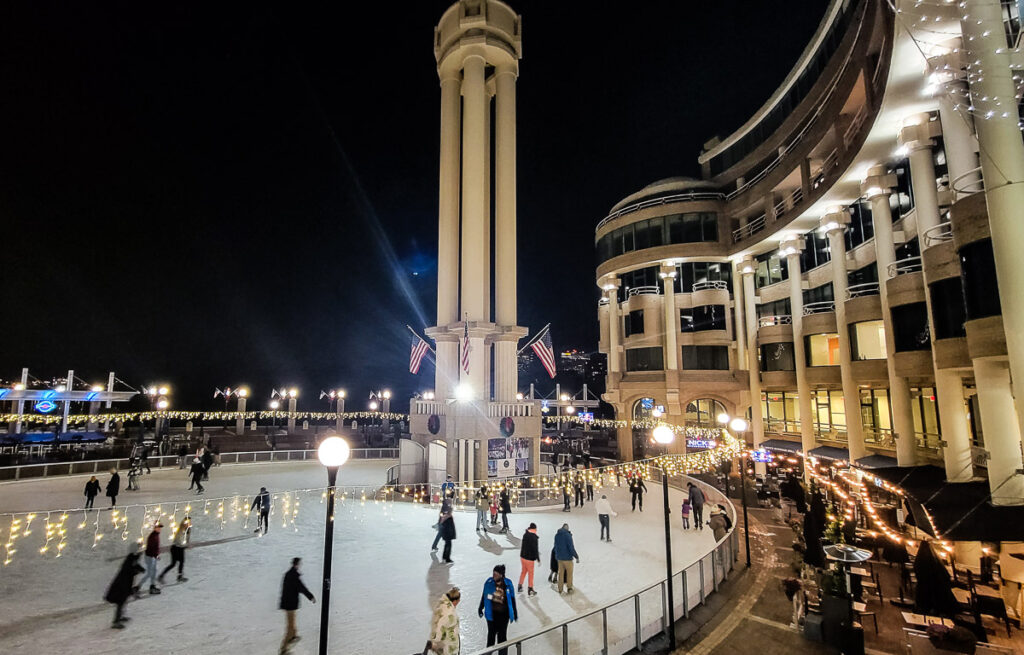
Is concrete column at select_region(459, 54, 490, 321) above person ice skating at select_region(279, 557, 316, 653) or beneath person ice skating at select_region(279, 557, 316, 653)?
above

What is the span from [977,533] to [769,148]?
3383 centimetres

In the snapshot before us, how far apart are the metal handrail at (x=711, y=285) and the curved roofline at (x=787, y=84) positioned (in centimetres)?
1344

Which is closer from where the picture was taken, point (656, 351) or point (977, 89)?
point (977, 89)

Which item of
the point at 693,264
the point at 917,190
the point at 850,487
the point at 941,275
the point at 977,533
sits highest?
the point at 693,264

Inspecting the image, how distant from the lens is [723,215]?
41.1m

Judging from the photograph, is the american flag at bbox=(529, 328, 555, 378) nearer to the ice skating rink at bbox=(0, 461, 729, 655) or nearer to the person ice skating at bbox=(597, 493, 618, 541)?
the ice skating rink at bbox=(0, 461, 729, 655)

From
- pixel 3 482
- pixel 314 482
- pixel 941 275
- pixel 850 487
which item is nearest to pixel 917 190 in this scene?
pixel 941 275

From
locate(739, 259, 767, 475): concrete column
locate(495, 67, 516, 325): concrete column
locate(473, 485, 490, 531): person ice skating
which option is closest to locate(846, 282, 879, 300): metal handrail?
locate(739, 259, 767, 475): concrete column

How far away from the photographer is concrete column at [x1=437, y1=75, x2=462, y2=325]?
31478mm

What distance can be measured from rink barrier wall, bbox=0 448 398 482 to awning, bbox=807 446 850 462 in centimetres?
2935

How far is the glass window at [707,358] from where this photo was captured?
134ft

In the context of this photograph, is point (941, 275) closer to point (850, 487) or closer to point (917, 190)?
point (917, 190)

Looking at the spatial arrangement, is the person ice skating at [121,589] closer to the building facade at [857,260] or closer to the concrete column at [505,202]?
the building facade at [857,260]

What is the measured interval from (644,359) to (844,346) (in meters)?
19.9
